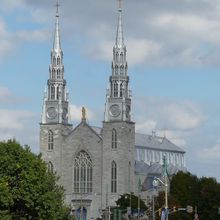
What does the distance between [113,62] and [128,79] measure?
148 inches

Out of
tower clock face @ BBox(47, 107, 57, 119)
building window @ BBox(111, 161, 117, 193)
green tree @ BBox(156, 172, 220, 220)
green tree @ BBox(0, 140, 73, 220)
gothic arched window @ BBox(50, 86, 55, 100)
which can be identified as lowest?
green tree @ BBox(0, 140, 73, 220)

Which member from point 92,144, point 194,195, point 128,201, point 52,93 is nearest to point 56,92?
point 52,93

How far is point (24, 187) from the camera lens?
76375 millimetres

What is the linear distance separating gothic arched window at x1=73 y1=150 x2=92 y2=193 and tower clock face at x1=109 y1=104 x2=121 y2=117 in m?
9.15

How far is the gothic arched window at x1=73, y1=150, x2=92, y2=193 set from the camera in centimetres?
17362

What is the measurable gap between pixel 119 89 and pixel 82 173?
16.1 metres

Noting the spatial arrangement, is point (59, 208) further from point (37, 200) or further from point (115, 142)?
point (115, 142)

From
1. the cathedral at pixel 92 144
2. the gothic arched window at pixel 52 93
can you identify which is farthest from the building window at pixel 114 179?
the gothic arched window at pixel 52 93

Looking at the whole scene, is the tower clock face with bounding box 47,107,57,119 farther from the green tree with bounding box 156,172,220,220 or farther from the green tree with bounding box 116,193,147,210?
the green tree with bounding box 156,172,220,220

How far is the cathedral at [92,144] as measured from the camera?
554 feet

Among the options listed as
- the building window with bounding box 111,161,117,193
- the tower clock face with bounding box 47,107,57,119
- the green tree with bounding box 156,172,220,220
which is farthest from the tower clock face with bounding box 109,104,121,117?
the green tree with bounding box 156,172,220,220

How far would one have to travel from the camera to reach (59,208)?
80000 millimetres

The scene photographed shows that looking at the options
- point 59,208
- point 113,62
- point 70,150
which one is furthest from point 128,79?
point 59,208

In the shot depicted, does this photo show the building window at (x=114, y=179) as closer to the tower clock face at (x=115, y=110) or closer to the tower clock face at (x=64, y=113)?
the tower clock face at (x=115, y=110)
